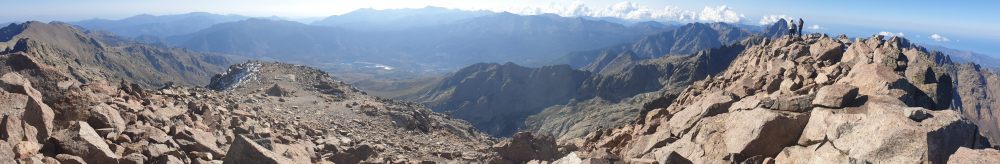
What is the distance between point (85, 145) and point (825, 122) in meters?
24.8

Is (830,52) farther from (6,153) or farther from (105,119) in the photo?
(6,153)

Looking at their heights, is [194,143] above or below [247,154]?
below

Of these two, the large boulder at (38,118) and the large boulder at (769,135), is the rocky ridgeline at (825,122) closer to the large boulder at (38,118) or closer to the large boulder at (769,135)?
the large boulder at (769,135)

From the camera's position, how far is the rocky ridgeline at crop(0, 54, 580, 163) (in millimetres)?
17828

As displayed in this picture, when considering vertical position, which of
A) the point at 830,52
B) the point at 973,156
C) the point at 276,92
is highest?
the point at 830,52

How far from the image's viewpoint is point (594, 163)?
21609 mm

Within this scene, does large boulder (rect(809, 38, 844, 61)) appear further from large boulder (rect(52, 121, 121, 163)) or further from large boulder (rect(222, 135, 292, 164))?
large boulder (rect(52, 121, 121, 163))

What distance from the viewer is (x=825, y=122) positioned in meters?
22.1

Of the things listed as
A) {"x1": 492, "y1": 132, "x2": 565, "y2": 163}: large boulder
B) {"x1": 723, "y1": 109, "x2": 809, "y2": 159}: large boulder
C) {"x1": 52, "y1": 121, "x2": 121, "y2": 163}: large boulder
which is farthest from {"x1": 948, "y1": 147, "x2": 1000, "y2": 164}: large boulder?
{"x1": 52, "y1": 121, "x2": 121, "y2": 163}: large boulder

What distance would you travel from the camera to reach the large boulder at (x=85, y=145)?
17375 mm

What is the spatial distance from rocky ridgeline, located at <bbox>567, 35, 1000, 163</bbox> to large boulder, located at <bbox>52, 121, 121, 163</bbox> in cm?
1564

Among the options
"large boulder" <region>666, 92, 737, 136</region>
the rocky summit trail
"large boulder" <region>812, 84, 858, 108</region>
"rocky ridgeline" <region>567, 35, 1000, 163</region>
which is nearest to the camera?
the rocky summit trail

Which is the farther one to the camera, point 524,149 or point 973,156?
point 524,149

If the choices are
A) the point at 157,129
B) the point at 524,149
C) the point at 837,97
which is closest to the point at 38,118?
the point at 157,129
